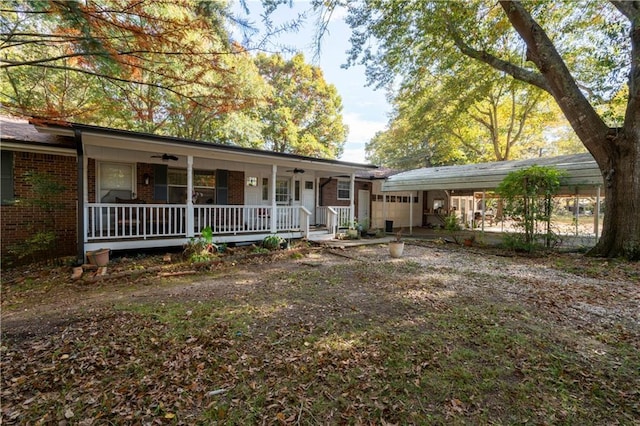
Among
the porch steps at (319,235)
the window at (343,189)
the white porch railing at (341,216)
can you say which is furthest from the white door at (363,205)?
the porch steps at (319,235)

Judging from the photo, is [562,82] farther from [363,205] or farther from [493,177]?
[363,205]

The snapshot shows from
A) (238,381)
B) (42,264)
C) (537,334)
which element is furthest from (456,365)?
(42,264)

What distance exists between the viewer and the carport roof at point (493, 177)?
9328 millimetres

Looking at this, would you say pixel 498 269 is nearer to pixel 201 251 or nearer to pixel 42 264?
pixel 201 251

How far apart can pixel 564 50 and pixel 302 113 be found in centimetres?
1572

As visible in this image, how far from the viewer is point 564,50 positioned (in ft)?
38.3

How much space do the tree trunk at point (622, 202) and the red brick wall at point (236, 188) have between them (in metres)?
11.6

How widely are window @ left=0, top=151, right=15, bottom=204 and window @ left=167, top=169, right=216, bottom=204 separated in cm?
359

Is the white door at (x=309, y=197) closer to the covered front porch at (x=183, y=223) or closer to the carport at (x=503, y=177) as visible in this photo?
the covered front porch at (x=183, y=223)

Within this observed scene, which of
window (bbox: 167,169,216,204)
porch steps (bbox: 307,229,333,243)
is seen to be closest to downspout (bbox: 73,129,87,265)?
window (bbox: 167,169,216,204)

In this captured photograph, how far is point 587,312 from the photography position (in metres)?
4.33

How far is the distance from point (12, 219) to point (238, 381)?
841 centimetres

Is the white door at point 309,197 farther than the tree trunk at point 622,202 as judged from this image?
Yes

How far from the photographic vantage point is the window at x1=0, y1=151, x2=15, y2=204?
7.11m
